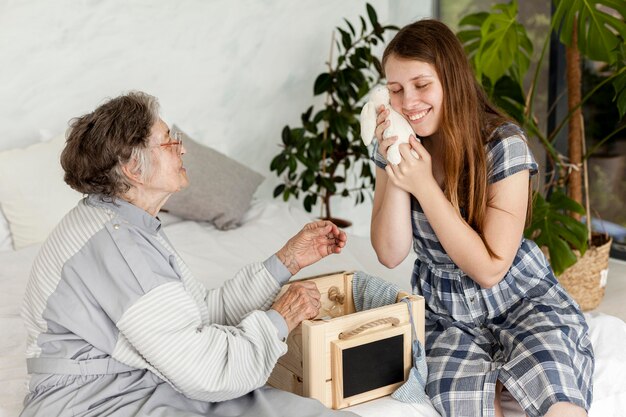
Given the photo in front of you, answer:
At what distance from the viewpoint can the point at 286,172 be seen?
3.81 meters

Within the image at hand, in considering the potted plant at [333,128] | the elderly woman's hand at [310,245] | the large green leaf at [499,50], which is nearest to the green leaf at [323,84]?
the potted plant at [333,128]

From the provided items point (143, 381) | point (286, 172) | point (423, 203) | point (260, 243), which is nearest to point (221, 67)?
point (286, 172)

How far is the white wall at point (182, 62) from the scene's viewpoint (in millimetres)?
2994

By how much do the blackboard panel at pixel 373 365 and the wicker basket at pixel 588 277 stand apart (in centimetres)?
163

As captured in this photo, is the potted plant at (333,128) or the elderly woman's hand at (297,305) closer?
the elderly woman's hand at (297,305)

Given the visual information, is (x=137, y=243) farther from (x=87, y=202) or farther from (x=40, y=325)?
(x=40, y=325)

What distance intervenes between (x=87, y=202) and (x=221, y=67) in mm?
2025

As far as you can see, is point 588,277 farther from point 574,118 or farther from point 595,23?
point 595,23

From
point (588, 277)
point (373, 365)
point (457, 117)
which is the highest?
point (457, 117)

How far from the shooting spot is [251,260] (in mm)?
2738

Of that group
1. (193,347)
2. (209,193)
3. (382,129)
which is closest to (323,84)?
(209,193)

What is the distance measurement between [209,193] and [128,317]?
161 cm

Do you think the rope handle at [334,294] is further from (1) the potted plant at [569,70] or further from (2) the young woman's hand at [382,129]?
(1) the potted plant at [569,70]

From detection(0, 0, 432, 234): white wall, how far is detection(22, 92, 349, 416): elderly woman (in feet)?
5.21
